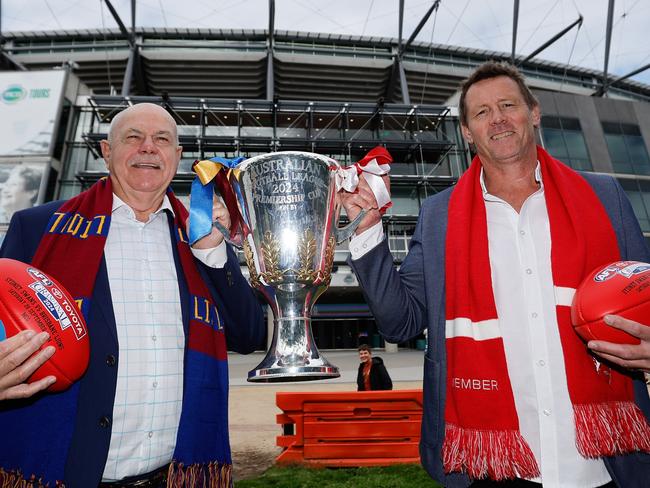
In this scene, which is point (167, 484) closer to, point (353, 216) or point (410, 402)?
point (353, 216)

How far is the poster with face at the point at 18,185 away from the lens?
21.8 metres

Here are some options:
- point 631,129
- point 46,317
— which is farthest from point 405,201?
point 46,317

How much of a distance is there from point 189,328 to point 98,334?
1.08ft

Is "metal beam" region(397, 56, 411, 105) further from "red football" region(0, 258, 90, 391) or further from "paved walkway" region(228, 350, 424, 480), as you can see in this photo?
"red football" region(0, 258, 90, 391)

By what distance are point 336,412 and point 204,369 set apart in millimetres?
3823

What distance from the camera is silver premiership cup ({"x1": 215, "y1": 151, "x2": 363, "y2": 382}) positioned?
141 cm

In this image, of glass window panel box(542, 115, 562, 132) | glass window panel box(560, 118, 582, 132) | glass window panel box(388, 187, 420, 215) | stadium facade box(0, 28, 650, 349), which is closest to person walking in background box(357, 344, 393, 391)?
stadium facade box(0, 28, 650, 349)

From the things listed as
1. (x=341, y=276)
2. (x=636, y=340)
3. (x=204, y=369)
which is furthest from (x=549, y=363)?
(x=341, y=276)

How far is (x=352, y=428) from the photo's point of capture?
5.12 meters

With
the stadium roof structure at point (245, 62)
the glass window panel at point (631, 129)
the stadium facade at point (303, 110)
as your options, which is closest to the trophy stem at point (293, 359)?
the stadium facade at point (303, 110)

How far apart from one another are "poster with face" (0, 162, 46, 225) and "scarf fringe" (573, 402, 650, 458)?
2557 centimetres

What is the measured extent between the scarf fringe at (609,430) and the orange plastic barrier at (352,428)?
12.4 ft

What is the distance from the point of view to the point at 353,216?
4.99ft

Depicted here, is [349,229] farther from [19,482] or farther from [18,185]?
[18,185]
